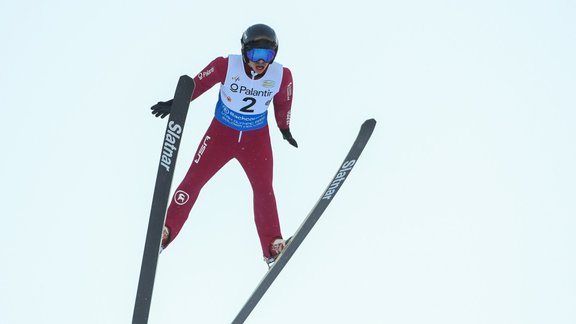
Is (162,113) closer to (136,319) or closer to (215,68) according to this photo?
(215,68)

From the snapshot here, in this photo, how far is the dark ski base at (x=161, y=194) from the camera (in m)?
4.87

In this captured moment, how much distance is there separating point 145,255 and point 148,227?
7.9 inches

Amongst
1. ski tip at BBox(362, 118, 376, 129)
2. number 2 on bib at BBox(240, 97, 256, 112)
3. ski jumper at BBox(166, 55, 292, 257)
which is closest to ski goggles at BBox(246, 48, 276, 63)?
ski jumper at BBox(166, 55, 292, 257)

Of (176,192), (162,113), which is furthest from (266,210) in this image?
(162,113)

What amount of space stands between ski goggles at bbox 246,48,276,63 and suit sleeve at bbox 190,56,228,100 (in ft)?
1.02

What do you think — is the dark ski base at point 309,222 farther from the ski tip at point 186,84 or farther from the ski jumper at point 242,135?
the ski tip at point 186,84

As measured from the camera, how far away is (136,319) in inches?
198

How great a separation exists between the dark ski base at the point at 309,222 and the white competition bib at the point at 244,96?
2.66 feet

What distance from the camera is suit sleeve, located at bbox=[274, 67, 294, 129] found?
5.98 meters

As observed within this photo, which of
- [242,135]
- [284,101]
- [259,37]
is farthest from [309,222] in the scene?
[259,37]

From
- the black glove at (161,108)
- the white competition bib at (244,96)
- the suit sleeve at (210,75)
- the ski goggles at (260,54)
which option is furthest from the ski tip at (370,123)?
the black glove at (161,108)

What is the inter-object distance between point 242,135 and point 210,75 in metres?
0.62

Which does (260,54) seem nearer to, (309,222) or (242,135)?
(242,135)

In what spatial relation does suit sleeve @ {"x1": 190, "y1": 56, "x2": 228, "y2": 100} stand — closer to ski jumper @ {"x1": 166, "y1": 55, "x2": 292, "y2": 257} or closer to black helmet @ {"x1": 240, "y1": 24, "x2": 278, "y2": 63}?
ski jumper @ {"x1": 166, "y1": 55, "x2": 292, "y2": 257}
